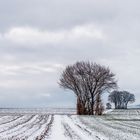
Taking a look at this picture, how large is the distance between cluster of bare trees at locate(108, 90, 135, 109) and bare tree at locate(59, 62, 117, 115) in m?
77.4

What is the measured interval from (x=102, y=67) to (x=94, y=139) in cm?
5767

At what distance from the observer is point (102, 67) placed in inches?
3088

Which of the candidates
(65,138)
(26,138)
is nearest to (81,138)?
(65,138)

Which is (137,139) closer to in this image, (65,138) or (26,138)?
(65,138)

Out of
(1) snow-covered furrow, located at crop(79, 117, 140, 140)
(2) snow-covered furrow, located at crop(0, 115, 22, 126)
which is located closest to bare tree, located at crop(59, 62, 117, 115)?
(2) snow-covered furrow, located at crop(0, 115, 22, 126)

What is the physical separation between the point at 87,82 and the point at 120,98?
8336 centimetres

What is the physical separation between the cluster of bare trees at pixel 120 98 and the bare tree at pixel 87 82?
77.4 metres

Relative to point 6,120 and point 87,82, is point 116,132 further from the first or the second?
point 87,82

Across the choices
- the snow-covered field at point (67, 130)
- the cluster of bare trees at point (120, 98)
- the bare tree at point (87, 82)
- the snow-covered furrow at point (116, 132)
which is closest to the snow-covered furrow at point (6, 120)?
the snow-covered field at point (67, 130)

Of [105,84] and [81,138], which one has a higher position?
[105,84]

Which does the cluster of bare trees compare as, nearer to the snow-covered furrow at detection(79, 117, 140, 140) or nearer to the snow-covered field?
the snow-covered field

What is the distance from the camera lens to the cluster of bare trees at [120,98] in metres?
156

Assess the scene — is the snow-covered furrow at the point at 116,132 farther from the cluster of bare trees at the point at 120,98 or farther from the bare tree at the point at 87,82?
the cluster of bare trees at the point at 120,98

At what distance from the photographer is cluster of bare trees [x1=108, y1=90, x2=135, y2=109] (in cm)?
15550
